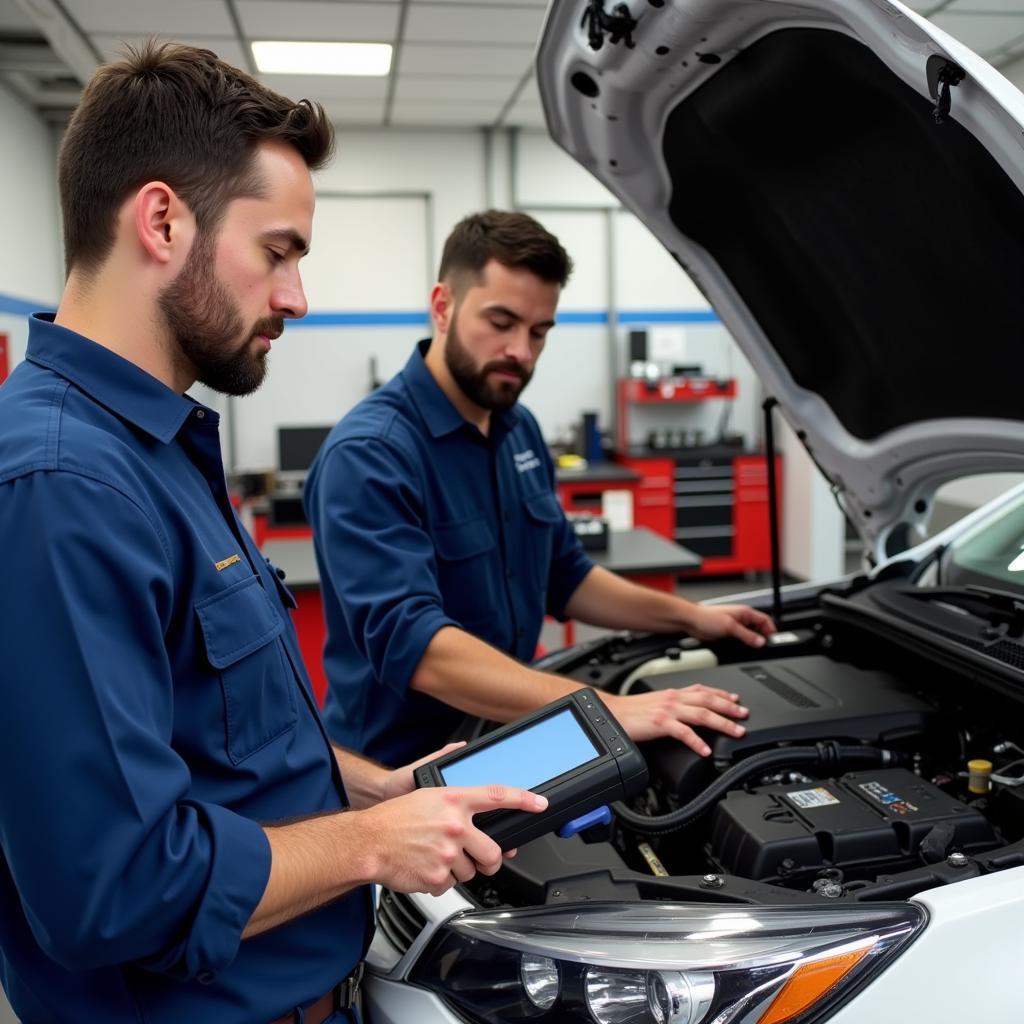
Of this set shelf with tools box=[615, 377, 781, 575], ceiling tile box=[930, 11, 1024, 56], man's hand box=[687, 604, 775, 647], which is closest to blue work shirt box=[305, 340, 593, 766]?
man's hand box=[687, 604, 775, 647]

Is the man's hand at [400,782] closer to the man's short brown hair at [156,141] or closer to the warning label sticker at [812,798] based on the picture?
the warning label sticker at [812,798]

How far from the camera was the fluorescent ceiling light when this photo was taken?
4.93 m

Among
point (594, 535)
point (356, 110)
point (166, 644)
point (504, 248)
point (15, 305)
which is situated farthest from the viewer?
point (356, 110)

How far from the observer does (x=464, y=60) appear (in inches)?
205

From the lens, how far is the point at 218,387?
1016mm

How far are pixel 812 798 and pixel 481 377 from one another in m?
0.97

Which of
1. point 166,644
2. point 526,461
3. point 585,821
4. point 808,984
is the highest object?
point 526,461

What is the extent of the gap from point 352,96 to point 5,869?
19.2 ft

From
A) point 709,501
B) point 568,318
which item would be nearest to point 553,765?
point 709,501

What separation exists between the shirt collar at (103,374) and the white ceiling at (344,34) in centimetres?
362

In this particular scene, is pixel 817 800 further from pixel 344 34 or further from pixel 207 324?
pixel 344 34

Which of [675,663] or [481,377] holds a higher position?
[481,377]

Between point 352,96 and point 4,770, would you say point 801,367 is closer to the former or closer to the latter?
point 4,770

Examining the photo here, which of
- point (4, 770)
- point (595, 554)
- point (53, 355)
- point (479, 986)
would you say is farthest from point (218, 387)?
point (595, 554)
